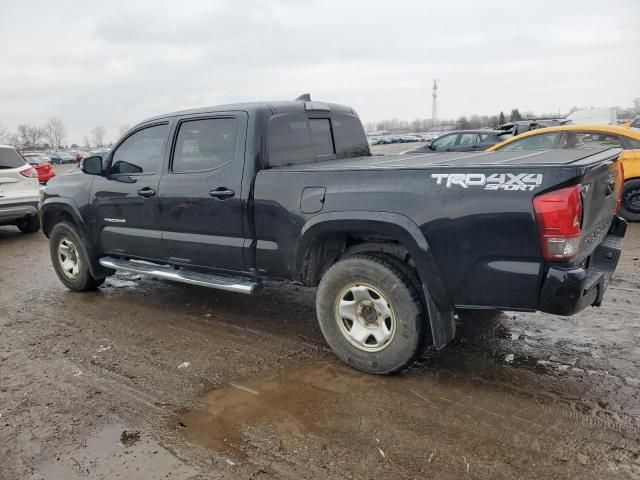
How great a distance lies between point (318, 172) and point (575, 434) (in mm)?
2307

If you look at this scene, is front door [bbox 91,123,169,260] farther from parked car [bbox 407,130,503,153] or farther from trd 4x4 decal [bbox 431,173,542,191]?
parked car [bbox 407,130,503,153]

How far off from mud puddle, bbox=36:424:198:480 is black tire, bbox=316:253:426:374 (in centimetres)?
142

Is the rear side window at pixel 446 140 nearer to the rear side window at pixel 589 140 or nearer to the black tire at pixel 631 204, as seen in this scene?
the rear side window at pixel 589 140

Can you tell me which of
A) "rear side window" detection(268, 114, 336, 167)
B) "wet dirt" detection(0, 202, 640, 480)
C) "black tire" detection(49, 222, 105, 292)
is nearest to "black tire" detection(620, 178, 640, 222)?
"wet dirt" detection(0, 202, 640, 480)

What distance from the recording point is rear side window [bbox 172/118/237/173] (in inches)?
172

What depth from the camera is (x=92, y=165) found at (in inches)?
210

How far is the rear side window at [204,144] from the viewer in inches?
172

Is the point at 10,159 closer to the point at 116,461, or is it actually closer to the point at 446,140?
the point at 116,461

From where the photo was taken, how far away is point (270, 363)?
3.95 meters

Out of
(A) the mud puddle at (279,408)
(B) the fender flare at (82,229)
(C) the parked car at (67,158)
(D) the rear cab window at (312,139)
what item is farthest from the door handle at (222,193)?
(C) the parked car at (67,158)

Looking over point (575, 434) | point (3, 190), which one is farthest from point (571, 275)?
point (3, 190)

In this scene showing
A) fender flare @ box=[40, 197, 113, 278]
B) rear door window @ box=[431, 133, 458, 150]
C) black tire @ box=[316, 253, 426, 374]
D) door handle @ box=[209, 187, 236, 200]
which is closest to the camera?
black tire @ box=[316, 253, 426, 374]

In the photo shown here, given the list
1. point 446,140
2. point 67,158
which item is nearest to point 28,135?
point 67,158

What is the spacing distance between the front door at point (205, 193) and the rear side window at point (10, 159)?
6.56 m
